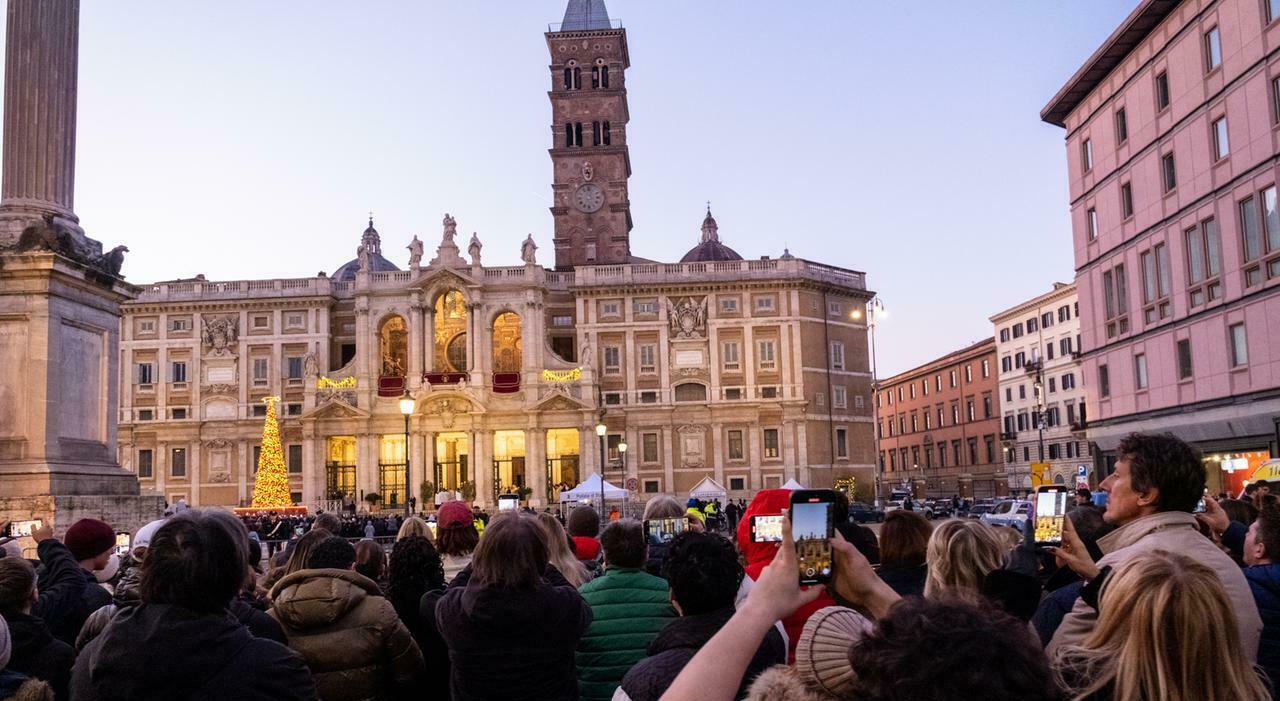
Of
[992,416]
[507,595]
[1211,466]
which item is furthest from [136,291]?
[992,416]

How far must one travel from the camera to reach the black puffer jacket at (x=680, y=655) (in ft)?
11.6

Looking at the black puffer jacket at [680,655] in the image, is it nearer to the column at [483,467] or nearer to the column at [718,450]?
the column at [483,467]

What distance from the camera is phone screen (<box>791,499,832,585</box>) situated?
110 inches

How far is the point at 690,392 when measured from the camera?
2586 inches

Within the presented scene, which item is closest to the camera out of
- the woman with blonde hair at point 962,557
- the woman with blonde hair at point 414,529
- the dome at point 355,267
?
the woman with blonde hair at point 962,557

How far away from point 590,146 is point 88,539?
67856 millimetres

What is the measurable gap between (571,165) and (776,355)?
63.9ft

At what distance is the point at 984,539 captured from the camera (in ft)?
15.7

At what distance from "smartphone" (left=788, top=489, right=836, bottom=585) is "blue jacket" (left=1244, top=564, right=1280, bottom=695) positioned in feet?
7.01

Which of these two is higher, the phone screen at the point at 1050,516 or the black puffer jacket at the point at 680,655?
the phone screen at the point at 1050,516

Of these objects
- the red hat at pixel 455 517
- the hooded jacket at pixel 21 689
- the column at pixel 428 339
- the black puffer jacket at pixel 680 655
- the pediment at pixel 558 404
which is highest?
the column at pixel 428 339

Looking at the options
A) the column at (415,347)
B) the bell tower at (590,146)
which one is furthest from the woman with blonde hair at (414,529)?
the bell tower at (590,146)

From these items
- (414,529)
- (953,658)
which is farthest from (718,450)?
(953,658)

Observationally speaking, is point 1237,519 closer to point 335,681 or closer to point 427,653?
point 427,653
